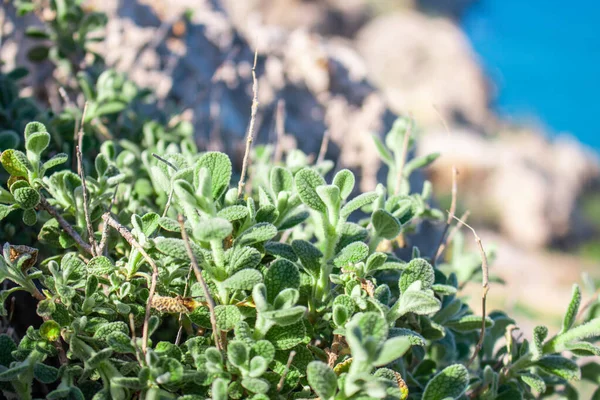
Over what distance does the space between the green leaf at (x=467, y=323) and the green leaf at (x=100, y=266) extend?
1.80ft

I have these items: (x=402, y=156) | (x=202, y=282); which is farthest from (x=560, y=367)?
(x=202, y=282)

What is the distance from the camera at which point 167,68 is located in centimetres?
180

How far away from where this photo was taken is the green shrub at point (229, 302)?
0.68 m

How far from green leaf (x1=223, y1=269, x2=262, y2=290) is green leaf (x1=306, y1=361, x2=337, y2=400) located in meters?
0.12

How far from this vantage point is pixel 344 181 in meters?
0.81

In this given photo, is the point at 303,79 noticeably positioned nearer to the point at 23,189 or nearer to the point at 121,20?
the point at 121,20

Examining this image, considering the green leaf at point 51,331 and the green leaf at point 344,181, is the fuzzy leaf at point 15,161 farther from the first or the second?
the green leaf at point 344,181

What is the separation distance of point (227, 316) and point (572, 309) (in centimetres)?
55

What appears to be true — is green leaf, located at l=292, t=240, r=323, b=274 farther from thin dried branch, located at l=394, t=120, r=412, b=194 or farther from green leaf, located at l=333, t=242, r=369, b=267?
thin dried branch, located at l=394, t=120, r=412, b=194

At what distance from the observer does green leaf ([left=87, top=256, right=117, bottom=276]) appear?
0.77m

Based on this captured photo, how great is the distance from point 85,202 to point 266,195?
0.26 meters

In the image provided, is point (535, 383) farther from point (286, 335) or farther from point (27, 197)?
point (27, 197)

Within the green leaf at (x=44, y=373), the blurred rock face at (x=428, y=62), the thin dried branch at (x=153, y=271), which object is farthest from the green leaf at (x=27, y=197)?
the blurred rock face at (x=428, y=62)

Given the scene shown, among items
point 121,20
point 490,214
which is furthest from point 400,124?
point 490,214
